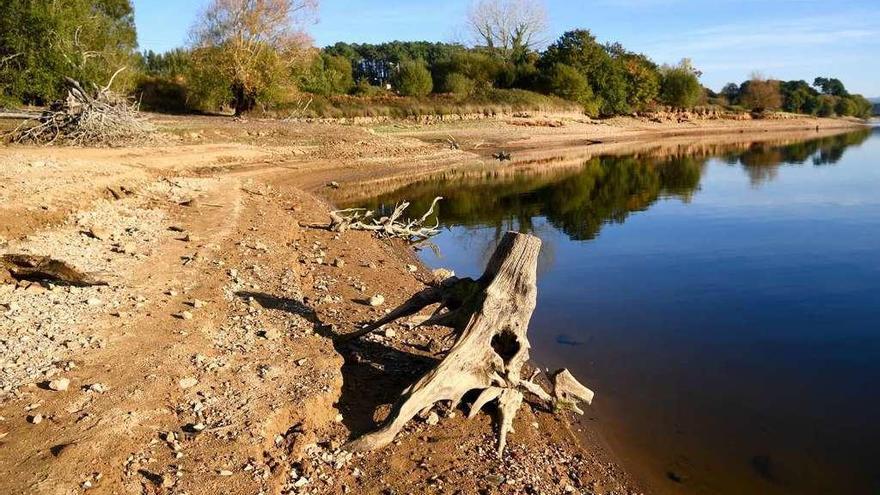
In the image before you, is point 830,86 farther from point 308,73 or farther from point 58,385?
point 58,385

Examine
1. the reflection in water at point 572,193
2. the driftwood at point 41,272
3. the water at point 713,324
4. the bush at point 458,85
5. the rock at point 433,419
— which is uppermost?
the bush at point 458,85

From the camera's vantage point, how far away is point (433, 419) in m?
5.75

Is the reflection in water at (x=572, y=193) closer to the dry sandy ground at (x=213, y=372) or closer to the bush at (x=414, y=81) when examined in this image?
the dry sandy ground at (x=213, y=372)

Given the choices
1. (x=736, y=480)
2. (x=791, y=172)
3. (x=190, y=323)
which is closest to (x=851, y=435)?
(x=736, y=480)

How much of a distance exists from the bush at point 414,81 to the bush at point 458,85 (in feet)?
5.88

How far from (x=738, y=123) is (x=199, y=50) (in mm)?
63143

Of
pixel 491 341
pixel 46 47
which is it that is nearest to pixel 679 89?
pixel 46 47

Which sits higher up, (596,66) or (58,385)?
(596,66)

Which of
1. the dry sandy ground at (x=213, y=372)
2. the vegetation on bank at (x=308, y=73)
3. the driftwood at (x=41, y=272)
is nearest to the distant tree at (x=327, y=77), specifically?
the vegetation on bank at (x=308, y=73)

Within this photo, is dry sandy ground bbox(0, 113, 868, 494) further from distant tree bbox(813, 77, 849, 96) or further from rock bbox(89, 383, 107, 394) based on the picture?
distant tree bbox(813, 77, 849, 96)

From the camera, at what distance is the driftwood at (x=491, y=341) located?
5668 millimetres

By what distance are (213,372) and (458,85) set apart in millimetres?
51428

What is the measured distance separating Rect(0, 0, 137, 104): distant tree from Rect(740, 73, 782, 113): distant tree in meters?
85.3

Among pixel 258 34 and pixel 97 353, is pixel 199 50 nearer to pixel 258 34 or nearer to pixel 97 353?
pixel 258 34
